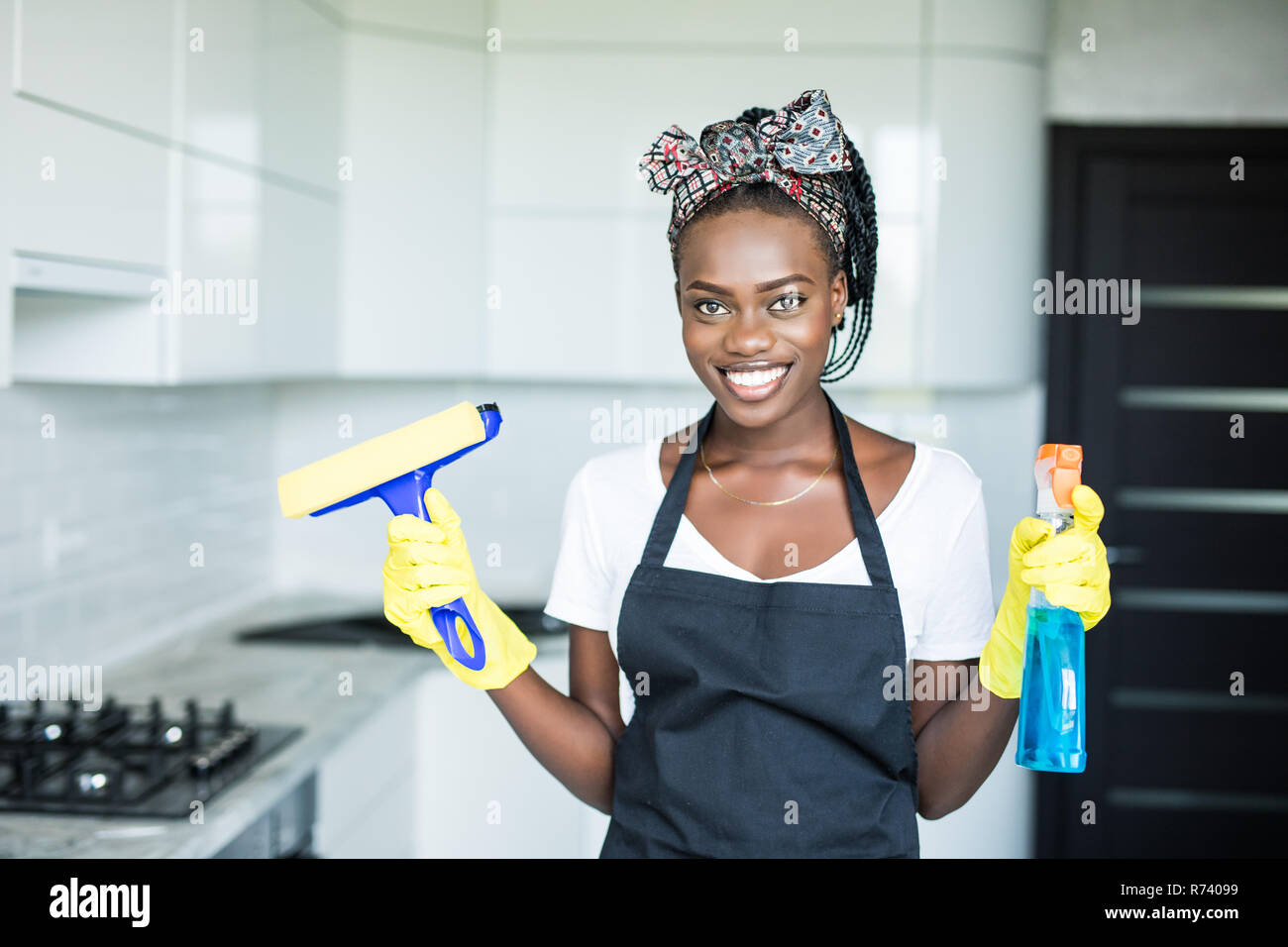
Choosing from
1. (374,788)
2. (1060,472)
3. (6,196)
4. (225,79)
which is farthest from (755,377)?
(374,788)

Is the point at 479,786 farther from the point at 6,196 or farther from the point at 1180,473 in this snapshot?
the point at 1180,473

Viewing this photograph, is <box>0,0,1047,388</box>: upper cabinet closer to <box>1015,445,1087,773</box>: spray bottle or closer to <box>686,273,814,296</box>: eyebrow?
<box>686,273,814,296</box>: eyebrow

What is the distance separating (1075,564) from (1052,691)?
0.13 metres

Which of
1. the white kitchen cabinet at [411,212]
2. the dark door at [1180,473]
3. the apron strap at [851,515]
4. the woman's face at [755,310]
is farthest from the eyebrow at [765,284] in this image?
the dark door at [1180,473]

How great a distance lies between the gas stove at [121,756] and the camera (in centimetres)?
165

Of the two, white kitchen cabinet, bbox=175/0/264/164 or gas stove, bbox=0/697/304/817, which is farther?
white kitchen cabinet, bbox=175/0/264/164

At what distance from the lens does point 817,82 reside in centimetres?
269

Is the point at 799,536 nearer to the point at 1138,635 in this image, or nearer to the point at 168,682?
the point at 168,682

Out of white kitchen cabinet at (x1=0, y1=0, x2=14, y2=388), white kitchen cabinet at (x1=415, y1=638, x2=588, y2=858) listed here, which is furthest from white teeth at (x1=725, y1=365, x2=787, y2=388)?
white kitchen cabinet at (x1=415, y1=638, x2=588, y2=858)

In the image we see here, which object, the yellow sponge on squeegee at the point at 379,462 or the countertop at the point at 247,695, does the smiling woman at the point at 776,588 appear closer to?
the yellow sponge on squeegee at the point at 379,462

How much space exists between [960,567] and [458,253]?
5.55 feet

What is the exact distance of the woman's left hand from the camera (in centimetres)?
109

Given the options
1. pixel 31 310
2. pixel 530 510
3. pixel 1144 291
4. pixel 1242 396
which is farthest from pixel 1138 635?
pixel 31 310

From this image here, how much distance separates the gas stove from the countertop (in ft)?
0.07
